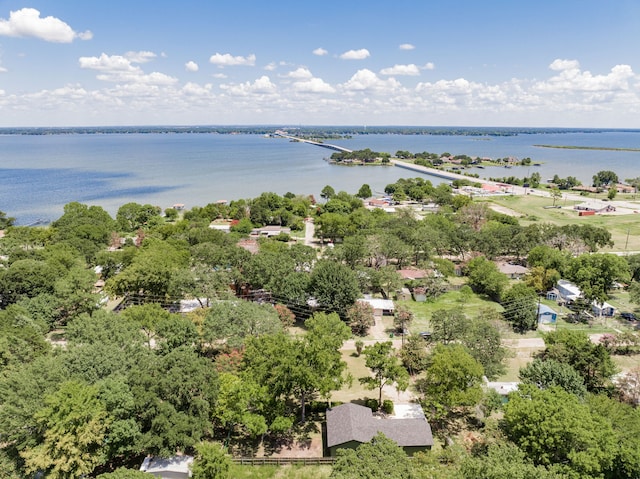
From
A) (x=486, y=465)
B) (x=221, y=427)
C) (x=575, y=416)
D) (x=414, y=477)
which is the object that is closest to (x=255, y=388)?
(x=221, y=427)

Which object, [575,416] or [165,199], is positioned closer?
[575,416]

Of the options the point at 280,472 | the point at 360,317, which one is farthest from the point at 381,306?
the point at 280,472

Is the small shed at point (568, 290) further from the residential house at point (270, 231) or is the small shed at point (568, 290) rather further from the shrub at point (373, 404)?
the residential house at point (270, 231)

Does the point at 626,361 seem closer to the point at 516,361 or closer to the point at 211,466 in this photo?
the point at 516,361

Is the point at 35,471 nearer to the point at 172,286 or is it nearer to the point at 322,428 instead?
the point at 322,428

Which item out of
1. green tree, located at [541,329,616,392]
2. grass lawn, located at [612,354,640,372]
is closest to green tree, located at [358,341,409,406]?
green tree, located at [541,329,616,392]

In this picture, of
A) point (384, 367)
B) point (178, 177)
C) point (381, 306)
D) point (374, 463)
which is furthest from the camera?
point (178, 177)

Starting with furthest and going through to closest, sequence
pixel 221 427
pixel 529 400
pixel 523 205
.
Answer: pixel 523 205
pixel 221 427
pixel 529 400
